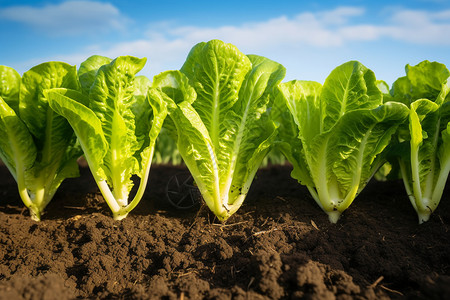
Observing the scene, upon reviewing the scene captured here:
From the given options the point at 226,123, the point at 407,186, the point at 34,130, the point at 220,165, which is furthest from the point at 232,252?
the point at 34,130

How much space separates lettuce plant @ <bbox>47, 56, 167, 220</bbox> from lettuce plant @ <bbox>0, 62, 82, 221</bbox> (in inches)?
15.4

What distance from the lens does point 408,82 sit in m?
3.65

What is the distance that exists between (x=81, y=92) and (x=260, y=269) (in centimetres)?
242

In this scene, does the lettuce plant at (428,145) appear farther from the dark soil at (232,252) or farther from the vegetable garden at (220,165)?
the dark soil at (232,252)

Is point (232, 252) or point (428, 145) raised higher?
point (428, 145)

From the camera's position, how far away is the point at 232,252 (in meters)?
2.77

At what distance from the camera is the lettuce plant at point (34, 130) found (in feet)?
11.3

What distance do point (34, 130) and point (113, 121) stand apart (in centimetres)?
96

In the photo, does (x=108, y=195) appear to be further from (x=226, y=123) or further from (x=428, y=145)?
(x=428, y=145)

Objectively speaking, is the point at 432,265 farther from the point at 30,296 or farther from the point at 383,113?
the point at 30,296

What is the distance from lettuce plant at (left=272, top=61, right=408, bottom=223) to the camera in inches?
121

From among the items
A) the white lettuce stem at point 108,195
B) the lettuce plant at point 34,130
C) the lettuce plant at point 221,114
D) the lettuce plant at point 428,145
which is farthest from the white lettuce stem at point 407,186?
the lettuce plant at point 34,130

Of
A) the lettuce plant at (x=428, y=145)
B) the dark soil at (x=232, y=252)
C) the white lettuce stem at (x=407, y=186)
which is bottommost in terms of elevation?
the dark soil at (x=232, y=252)

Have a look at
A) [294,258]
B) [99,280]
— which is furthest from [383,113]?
[99,280]
